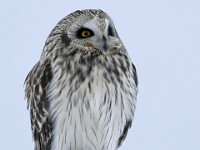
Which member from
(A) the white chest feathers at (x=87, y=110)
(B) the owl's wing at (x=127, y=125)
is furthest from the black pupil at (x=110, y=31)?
(B) the owl's wing at (x=127, y=125)

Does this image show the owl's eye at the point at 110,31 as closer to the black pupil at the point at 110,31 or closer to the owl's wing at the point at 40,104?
the black pupil at the point at 110,31

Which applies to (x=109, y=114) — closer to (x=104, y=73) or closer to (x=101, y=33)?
(x=104, y=73)

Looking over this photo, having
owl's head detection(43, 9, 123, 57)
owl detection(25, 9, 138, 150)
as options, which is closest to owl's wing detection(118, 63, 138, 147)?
owl detection(25, 9, 138, 150)

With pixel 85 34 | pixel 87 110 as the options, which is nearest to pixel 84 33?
pixel 85 34

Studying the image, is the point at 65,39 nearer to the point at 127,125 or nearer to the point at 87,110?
the point at 87,110

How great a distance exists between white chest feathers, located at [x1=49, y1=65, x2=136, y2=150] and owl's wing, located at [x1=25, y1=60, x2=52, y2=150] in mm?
64

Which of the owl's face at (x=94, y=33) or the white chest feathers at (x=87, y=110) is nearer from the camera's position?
the owl's face at (x=94, y=33)

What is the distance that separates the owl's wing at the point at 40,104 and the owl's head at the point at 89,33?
276mm

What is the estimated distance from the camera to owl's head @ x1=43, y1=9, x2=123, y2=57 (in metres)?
5.55

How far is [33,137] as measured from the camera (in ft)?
20.1

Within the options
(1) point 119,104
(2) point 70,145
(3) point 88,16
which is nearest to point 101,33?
(3) point 88,16

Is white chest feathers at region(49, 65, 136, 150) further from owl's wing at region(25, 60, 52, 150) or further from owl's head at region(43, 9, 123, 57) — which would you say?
owl's head at region(43, 9, 123, 57)

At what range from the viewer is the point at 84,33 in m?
5.70

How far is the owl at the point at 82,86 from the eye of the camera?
5688mm
